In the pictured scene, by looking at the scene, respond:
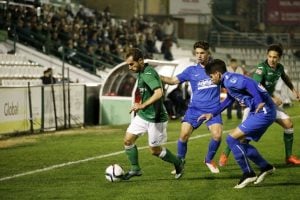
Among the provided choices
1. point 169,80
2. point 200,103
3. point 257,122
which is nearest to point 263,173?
point 257,122

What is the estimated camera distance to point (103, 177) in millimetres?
12062

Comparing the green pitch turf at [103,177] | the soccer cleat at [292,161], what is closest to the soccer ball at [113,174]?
the green pitch turf at [103,177]

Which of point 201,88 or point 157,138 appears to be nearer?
point 157,138

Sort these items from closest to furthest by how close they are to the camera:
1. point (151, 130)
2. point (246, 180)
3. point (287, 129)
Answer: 1. point (246, 180)
2. point (151, 130)
3. point (287, 129)

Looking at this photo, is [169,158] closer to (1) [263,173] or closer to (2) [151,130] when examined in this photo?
(2) [151,130]

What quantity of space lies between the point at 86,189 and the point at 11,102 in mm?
9898

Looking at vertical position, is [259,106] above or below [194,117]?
above

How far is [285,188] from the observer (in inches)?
421

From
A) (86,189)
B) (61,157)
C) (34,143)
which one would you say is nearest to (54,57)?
(34,143)

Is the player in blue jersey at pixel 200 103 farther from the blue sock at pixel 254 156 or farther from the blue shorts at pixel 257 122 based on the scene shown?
the blue shorts at pixel 257 122

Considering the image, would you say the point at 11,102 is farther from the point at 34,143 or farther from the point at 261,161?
the point at 261,161

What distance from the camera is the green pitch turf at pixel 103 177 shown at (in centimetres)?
1035

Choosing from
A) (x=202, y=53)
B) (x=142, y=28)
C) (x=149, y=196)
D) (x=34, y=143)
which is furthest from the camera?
(x=142, y=28)

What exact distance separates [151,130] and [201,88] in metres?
1.80
